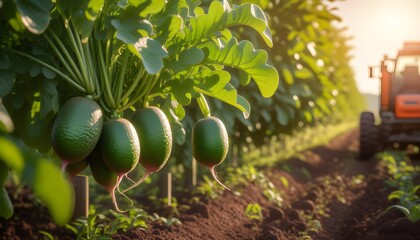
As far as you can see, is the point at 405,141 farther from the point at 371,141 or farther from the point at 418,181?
the point at 418,181

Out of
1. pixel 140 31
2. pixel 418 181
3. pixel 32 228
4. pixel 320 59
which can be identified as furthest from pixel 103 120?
pixel 320 59

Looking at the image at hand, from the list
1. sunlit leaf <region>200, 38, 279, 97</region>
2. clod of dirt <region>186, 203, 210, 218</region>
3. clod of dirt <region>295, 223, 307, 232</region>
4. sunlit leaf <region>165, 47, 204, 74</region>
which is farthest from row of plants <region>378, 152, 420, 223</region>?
sunlit leaf <region>165, 47, 204, 74</region>

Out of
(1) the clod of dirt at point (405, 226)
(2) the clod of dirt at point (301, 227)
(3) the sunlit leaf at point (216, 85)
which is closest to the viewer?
(3) the sunlit leaf at point (216, 85)

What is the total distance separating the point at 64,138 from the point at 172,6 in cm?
64

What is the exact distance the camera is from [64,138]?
166cm

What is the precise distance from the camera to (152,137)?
1867 mm

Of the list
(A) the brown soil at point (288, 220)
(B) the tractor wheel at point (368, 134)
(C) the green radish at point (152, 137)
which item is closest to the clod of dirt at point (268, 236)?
(A) the brown soil at point (288, 220)

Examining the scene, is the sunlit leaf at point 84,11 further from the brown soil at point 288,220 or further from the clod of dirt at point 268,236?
the clod of dirt at point 268,236

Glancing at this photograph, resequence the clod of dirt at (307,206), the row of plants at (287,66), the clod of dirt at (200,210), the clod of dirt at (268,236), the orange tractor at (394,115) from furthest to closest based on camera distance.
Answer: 1. the orange tractor at (394,115)
2. the row of plants at (287,66)
3. the clod of dirt at (307,206)
4. the clod of dirt at (200,210)
5. the clod of dirt at (268,236)

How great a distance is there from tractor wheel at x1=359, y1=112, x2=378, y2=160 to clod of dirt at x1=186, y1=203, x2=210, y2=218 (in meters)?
5.79

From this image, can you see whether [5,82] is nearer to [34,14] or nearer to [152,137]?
[34,14]

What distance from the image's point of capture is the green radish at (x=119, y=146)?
174cm

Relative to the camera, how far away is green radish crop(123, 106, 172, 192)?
1869mm

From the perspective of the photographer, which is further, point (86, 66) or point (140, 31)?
point (86, 66)
